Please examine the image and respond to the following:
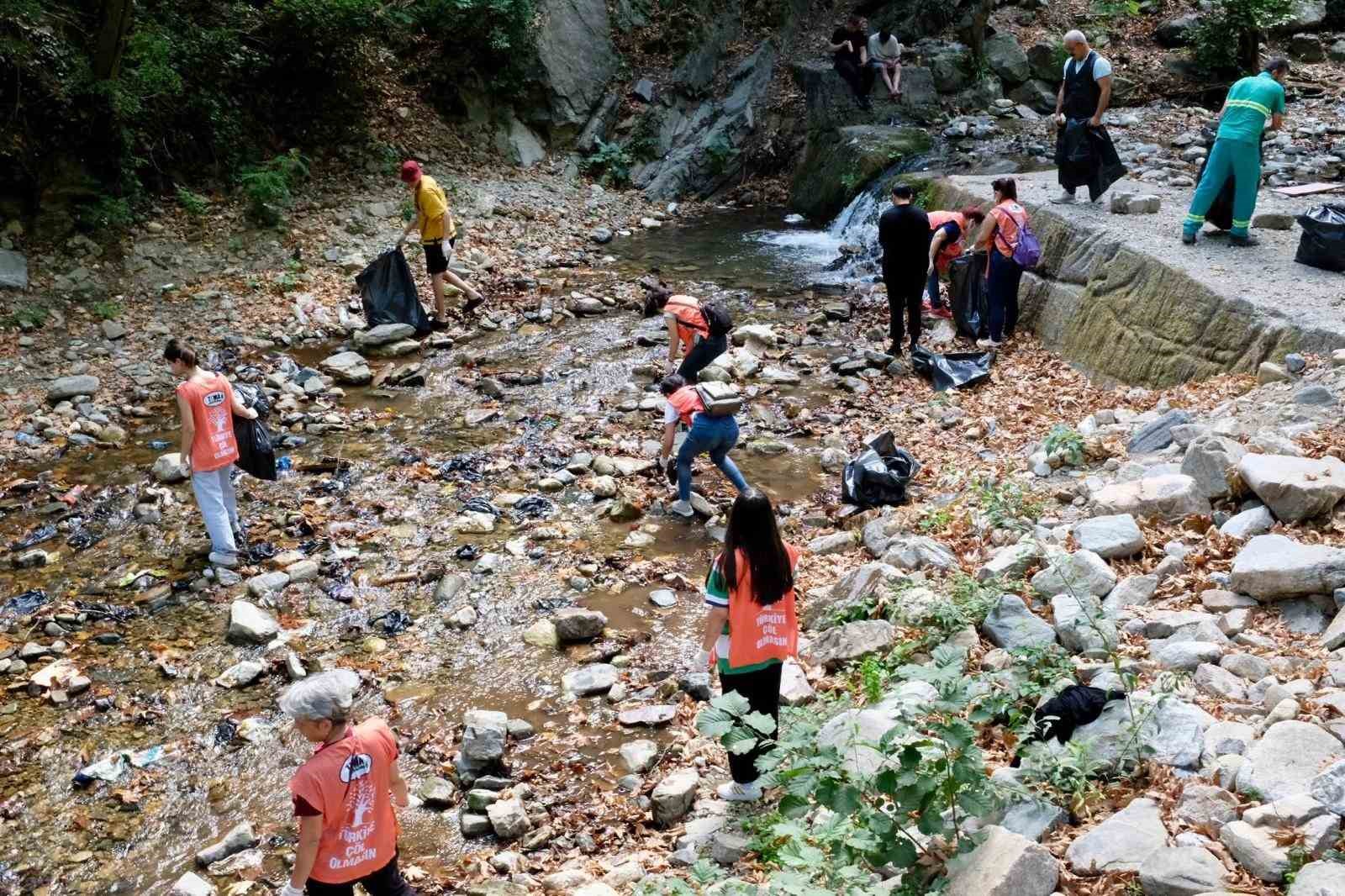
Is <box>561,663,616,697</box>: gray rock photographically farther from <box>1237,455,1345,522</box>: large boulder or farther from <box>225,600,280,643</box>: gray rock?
<box>1237,455,1345,522</box>: large boulder

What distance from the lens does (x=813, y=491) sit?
25.6ft

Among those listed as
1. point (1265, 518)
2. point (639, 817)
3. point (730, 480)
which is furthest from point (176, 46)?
point (1265, 518)

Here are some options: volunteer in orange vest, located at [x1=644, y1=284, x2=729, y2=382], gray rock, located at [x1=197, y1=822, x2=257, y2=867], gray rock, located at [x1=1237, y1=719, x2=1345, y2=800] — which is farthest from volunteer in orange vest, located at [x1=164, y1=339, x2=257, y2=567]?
gray rock, located at [x1=1237, y1=719, x2=1345, y2=800]

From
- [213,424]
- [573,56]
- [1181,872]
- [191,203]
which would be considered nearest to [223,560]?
[213,424]

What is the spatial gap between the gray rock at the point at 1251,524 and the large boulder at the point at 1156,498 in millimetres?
269

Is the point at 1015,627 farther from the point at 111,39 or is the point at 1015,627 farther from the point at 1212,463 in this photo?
the point at 111,39

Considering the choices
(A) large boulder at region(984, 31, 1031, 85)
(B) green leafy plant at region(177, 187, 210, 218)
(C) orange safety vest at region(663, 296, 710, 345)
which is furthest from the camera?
(A) large boulder at region(984, 31, 1031, 85)

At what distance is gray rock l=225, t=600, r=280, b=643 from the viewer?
6.09 meters

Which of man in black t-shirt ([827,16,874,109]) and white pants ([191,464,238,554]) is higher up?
man in black t-shirt ([827,16,874,109])

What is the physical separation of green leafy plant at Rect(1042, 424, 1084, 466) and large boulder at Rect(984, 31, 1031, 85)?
42.4 feet

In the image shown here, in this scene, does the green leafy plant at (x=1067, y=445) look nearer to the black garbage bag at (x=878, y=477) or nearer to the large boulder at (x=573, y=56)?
the black garbage bag at (x=878, y=477)

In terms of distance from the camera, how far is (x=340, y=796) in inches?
138

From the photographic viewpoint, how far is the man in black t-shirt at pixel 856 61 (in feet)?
55.3

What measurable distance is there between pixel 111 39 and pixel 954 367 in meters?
9.63
